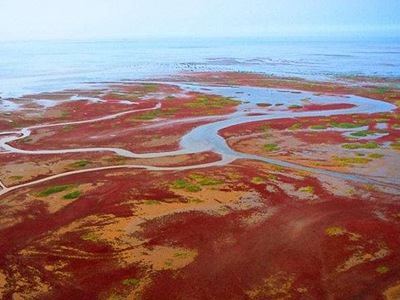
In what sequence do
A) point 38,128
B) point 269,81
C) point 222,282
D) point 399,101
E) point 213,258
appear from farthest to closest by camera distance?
1. point 269,81
2. point 399,101
3. point 38,128
4. point 213,258
5. point 222,282

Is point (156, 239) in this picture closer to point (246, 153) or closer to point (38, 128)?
point (246, 153)

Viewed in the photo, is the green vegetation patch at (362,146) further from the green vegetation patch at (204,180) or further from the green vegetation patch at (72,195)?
the green vegetation patch at (72,195)

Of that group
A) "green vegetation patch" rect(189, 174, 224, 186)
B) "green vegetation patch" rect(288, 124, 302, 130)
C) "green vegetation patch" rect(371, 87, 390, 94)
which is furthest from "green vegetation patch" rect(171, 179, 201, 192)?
"green vegetation patch" rect(371, 87, 390, 94)

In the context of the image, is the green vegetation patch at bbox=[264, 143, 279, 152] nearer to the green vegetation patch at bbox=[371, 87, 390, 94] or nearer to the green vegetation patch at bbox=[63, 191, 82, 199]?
the green vegetation patch at bbox=[63, 191, 82, 199]

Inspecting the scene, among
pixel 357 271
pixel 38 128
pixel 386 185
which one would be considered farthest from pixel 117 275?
pixel 38 128

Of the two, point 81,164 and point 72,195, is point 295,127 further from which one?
point 72,195
